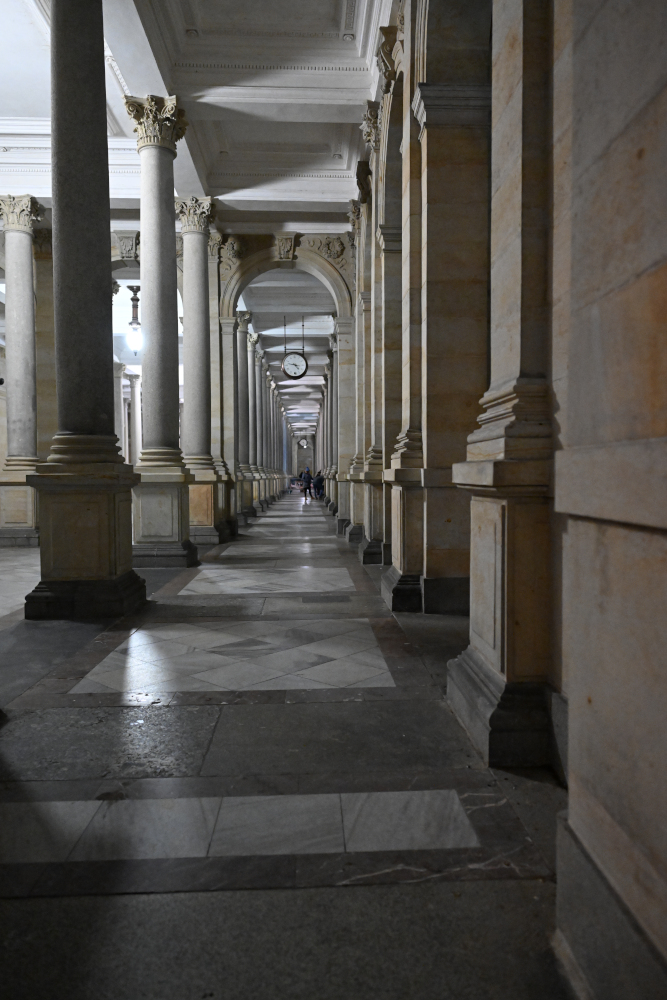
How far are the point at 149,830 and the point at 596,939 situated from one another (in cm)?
156

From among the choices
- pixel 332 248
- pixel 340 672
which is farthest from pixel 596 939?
pixel 332 248

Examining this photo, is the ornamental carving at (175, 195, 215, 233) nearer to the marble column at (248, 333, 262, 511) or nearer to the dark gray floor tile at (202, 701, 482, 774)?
the marble column at (248, 333, 262, 511)

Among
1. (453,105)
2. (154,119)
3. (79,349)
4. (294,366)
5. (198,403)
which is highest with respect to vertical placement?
(154,119)

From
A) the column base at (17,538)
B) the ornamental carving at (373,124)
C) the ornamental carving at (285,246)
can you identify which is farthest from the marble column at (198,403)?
the ornamental carving at (373,124)

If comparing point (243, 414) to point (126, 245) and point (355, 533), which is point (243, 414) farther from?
point (355, 533)

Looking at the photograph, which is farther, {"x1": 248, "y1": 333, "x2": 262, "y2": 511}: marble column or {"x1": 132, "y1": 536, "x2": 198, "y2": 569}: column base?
{"x1": 248, "y1": 333, "x2": 262, "y2": 511}: marble column

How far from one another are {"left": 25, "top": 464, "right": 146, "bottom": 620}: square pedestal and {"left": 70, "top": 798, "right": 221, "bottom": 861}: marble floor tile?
3.72 metres

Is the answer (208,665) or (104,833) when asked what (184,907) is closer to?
(104,833)

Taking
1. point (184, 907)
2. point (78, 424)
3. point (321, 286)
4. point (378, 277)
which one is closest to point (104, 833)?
point (184, 907)

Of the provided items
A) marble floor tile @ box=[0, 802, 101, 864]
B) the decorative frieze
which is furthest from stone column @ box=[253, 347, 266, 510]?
marble floor tile @ box=[0, 802, 101, 864]

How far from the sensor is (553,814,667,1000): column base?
1.36m

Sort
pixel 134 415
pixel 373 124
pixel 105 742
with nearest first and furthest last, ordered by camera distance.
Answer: pixel 105 742
pixel 373 124
pixel 134 415

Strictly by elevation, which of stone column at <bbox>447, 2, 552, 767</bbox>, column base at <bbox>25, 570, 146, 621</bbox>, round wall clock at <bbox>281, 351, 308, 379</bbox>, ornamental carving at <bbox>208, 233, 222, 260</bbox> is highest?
ornamental carving at <bbox>208, 233, 222, 260</bbox>

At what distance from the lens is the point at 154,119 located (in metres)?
9.38
